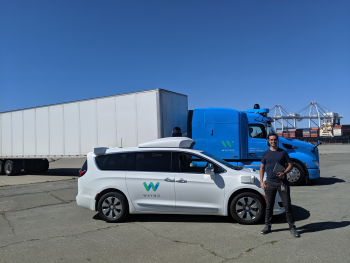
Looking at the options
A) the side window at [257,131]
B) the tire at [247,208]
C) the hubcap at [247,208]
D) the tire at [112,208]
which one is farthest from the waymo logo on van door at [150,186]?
the side window at [257,131]

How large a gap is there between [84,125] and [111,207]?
741 centimetres

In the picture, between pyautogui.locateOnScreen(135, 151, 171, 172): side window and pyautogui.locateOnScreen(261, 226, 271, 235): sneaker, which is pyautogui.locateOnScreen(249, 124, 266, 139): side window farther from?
pyautogui.locateOnScreen(261, 226, 271, 235): sneaker

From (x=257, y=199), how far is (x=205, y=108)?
17.7ft

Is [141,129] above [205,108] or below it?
below

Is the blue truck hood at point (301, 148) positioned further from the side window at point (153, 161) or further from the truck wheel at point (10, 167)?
the truck wheel at point (10, 167)

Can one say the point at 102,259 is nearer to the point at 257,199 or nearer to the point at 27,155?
the point at 257,199

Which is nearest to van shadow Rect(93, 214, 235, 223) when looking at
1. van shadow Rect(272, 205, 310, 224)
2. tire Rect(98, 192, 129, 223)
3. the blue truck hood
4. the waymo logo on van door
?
tire Rect(98, 192, 129, 223)

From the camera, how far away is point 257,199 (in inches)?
217

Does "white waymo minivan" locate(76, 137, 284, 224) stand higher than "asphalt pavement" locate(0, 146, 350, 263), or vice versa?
"white waymo minivan" locate(76, 137, 284, 224)

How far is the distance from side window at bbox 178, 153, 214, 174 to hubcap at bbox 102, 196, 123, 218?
59.5 inches

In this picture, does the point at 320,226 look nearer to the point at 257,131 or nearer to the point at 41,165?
the point at 257,131

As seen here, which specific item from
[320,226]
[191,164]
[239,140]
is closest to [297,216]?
[320,226]

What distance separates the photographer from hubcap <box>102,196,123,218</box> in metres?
6.00

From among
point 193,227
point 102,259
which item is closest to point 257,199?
point 193,227
